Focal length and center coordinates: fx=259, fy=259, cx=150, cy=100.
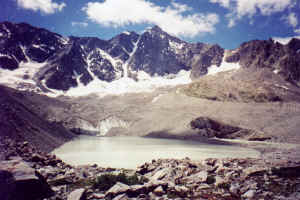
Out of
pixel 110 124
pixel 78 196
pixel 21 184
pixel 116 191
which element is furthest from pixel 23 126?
pixel 110 124

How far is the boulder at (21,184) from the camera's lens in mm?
10547

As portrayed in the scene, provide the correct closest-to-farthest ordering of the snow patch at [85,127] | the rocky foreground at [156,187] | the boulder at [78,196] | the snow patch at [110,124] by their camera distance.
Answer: the boulder at [78,196], the rocky foreground at [156,187], the snow patch at [85,127], the snow patch at [110,124]

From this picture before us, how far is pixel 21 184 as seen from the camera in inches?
427

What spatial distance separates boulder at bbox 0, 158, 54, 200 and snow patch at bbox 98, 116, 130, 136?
9026cm

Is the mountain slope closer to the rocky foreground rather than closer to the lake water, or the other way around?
the lake water

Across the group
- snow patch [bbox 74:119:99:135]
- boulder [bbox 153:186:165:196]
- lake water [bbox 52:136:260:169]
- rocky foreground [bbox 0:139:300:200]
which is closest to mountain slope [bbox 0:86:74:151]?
lake water [bbox 52:136:260:169]

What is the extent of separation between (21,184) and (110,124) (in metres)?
98.9

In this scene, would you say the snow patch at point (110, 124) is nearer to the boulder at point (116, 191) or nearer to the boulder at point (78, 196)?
the boulder at point (116, 191)

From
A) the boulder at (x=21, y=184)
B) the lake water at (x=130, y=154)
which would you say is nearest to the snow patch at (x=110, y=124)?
the lake water at (x=130, y=154)

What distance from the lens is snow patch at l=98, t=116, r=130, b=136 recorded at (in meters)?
104

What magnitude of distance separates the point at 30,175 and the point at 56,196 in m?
1.50

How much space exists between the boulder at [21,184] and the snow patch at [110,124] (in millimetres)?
90264

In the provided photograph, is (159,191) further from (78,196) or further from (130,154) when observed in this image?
(130,154)

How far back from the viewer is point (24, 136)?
38.8 meters
